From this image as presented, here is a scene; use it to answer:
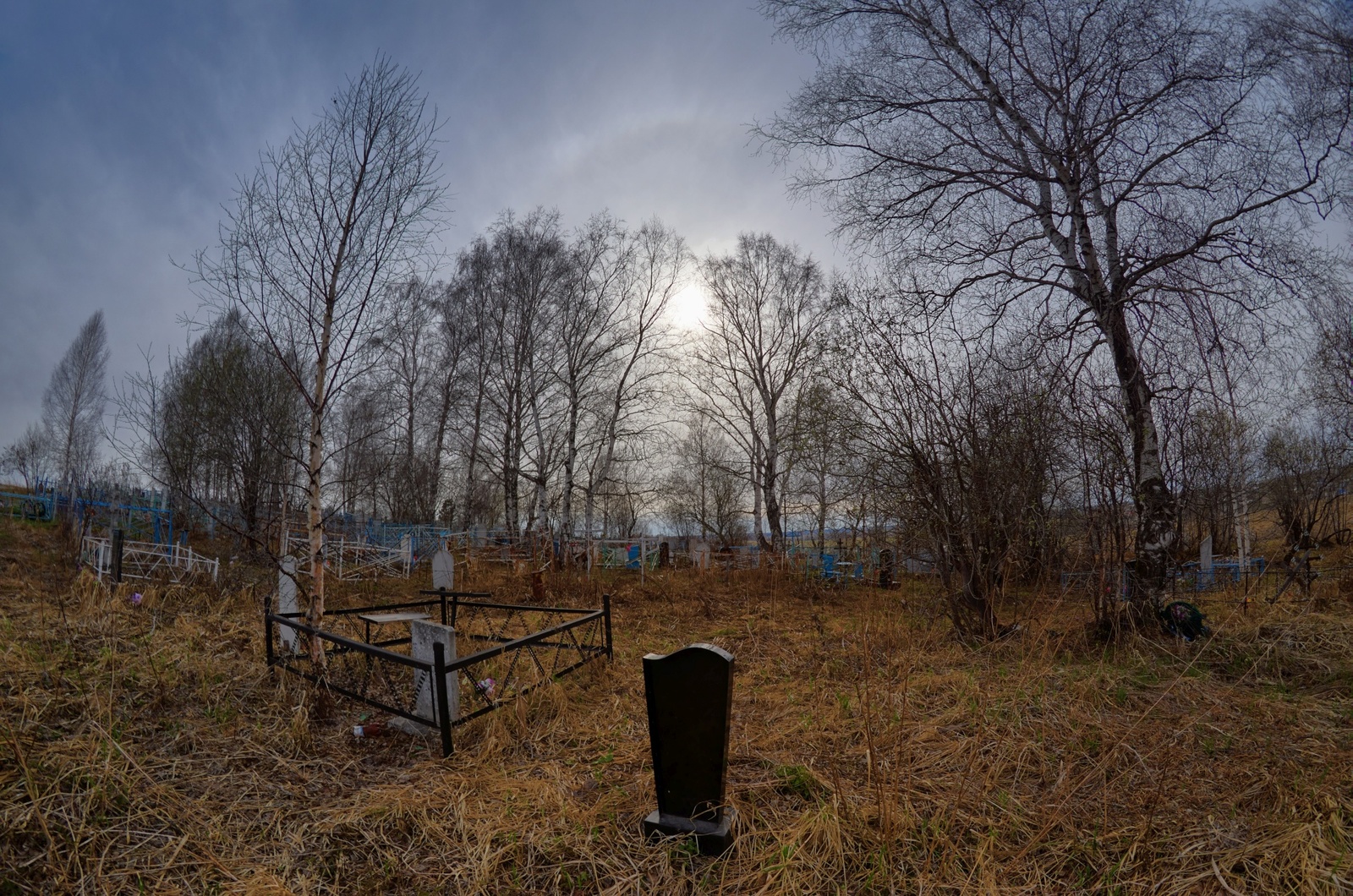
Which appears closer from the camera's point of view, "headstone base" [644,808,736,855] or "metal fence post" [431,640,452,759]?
"headstone base" [644,808,736,855]

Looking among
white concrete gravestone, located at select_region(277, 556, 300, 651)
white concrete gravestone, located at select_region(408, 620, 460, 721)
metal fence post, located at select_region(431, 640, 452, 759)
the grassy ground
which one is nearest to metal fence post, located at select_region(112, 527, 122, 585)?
the grassy ground

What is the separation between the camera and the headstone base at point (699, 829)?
2.73 meters

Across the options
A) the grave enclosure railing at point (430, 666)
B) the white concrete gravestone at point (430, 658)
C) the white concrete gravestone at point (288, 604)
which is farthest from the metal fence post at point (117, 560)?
the white concrete gravestone at point (430, 658)

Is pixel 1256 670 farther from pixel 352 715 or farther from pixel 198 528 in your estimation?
pixel 198 528

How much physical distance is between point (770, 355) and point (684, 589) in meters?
10.9

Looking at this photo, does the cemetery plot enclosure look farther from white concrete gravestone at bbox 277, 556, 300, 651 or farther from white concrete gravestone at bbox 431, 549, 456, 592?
white concrete gravestone at bbox 277, 556, 300, 651

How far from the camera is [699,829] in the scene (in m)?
2.76

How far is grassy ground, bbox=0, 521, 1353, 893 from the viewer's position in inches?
101

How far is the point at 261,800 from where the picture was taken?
3449 millimetres

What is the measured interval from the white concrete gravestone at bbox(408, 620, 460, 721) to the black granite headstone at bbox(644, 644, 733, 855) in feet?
6.93

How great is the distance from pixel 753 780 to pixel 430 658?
2848mm

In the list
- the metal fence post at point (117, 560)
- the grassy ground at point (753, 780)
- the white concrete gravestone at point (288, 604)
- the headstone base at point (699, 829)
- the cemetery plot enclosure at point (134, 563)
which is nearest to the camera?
the grassy ground at point (753, 780)

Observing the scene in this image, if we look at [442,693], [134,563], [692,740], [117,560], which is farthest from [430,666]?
[134,563]

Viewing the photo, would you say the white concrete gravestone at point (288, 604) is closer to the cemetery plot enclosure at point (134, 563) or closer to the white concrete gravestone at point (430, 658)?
the white concrete gravestone at point (430, 658)
